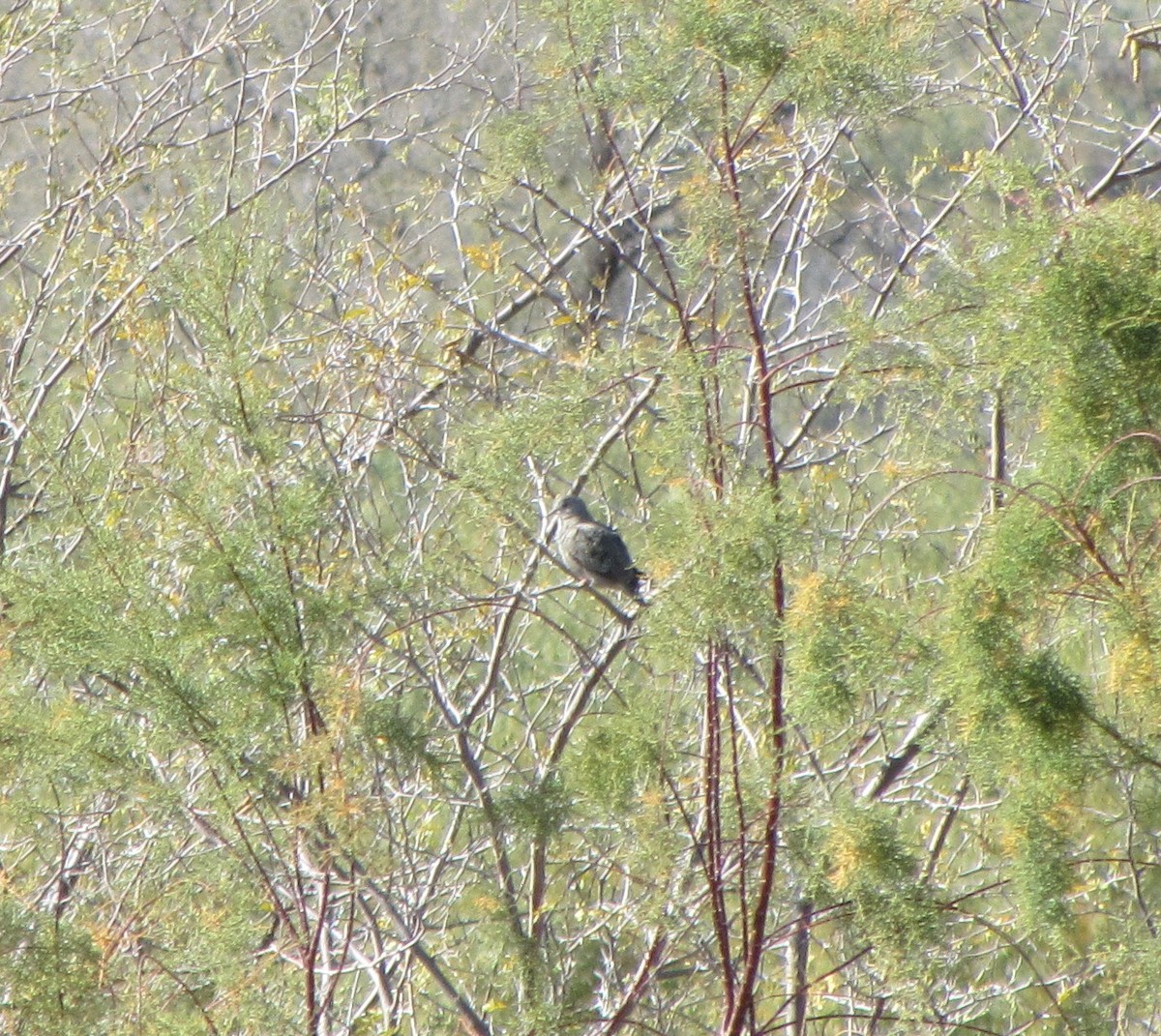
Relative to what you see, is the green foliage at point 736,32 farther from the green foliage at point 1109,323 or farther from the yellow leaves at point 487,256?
the yellow leaves at point 487,256

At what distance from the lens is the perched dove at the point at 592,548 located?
15.8 feet

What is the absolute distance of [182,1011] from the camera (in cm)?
290

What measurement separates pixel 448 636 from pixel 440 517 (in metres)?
0.49

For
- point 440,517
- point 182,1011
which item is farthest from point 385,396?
point 182,1011

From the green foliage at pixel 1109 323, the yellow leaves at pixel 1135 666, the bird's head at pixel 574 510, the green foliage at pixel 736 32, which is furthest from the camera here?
the bird's head at pixel 574 510

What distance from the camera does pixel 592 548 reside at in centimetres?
484

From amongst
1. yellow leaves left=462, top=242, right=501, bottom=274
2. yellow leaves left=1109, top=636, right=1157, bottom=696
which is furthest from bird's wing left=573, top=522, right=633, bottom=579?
yellow leaves left=1109, top=636, right=1157, bottom=696

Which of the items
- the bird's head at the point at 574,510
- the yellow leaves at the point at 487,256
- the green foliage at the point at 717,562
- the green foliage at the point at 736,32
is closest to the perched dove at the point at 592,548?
the bird's head at the point at 574,510

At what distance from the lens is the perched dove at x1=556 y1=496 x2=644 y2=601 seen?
15.8 feet

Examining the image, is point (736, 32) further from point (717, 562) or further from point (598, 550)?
point (598, 550)

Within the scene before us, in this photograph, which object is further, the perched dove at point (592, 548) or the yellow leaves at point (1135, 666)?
the perched dove at point (592, 548)

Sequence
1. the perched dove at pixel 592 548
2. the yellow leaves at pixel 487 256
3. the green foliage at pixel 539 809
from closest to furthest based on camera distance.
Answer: the green foliage at pixel 539 809 → the yellow leaves at pixel 487 256 → the perched dove at pixel 592 548

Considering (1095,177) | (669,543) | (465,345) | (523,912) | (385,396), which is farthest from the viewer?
(1095,177)

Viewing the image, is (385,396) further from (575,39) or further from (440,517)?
(575,39)
